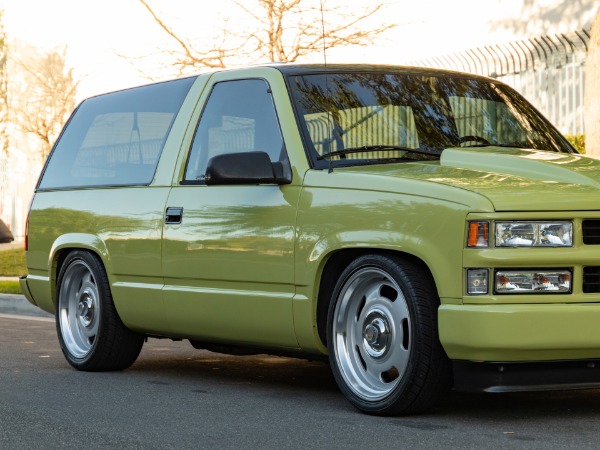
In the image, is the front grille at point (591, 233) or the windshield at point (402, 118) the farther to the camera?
the windshield at point (402, 118)

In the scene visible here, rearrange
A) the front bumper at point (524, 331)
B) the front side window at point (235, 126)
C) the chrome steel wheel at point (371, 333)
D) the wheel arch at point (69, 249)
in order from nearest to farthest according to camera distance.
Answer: the front bumper at point (524, 331) < the chrome steel wheel at point (371, 333) < the front side window at point (235, 126) < the wheel arch at point (69, 249)

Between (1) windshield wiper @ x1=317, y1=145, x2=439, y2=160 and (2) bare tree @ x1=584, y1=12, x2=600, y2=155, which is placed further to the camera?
(2) bare tree @ x1=584, y1=12, x2=600, y2=155

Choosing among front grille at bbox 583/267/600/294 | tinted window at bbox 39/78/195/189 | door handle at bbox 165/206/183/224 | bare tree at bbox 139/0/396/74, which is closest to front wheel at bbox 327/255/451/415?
front grille at bbox 583/267/600/294

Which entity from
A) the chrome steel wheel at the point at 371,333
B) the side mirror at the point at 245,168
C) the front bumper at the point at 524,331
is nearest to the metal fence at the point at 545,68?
the side mirror at the point at 245,168

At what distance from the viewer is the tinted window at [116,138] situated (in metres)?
8.34

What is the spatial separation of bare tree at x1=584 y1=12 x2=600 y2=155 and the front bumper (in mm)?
7316

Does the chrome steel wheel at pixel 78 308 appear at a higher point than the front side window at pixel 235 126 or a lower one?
lower

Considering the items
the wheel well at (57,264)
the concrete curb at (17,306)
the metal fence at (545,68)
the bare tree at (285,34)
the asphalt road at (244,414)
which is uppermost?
the bare tree at (285,34)

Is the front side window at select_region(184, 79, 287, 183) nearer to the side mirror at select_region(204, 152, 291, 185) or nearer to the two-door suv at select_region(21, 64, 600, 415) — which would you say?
the two-door suv at select_region(21, 64, 600, 415)

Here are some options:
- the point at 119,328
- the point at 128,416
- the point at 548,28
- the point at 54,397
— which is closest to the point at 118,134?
the point at 119,328

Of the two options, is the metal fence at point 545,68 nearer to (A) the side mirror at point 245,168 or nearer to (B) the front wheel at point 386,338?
Answer: (A) the side mirror at point 245,168

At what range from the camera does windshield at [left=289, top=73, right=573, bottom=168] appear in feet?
23.1

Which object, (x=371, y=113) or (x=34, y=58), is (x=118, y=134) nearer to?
(x=371, y=113)

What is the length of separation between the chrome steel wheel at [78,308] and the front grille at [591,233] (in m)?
3.76
